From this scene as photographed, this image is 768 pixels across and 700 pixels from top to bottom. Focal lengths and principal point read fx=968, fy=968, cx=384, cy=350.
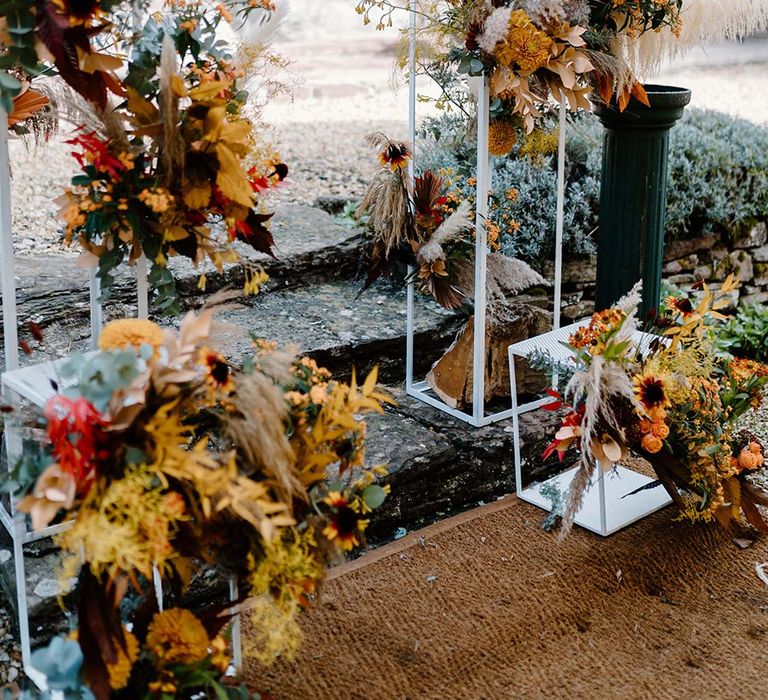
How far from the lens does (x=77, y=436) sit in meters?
1.70

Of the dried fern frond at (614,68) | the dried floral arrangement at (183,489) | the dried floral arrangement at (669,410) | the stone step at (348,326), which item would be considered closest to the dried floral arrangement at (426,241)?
the stone step at (348,326)

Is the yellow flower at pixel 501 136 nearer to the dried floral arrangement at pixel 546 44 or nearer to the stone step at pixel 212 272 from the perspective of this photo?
the dried floral arrangement at pixel 546 44

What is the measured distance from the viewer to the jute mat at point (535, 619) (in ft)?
7.96

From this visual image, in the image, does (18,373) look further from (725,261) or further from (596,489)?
(725,261)

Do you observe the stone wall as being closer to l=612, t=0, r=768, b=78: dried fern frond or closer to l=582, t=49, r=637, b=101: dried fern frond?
l=612, t=0, r=768, b=78: dried fern frond

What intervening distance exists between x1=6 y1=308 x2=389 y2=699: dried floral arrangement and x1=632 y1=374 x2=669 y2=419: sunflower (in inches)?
37.1

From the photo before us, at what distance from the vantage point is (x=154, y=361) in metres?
1.81

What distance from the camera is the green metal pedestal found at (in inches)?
136

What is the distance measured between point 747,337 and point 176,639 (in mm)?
3451

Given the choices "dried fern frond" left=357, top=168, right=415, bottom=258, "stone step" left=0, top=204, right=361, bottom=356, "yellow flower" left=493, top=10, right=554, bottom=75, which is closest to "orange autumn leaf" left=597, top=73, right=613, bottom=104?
"yellow flower" left=493, top=10, right=554, bottom=75

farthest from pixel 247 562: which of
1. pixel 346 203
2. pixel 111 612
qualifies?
pixel 346 203

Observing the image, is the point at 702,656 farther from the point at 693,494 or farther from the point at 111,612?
the point at 111,612

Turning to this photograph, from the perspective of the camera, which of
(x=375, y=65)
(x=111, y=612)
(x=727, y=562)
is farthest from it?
(x=375, y=65)

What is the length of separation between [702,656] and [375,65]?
7.83 m
